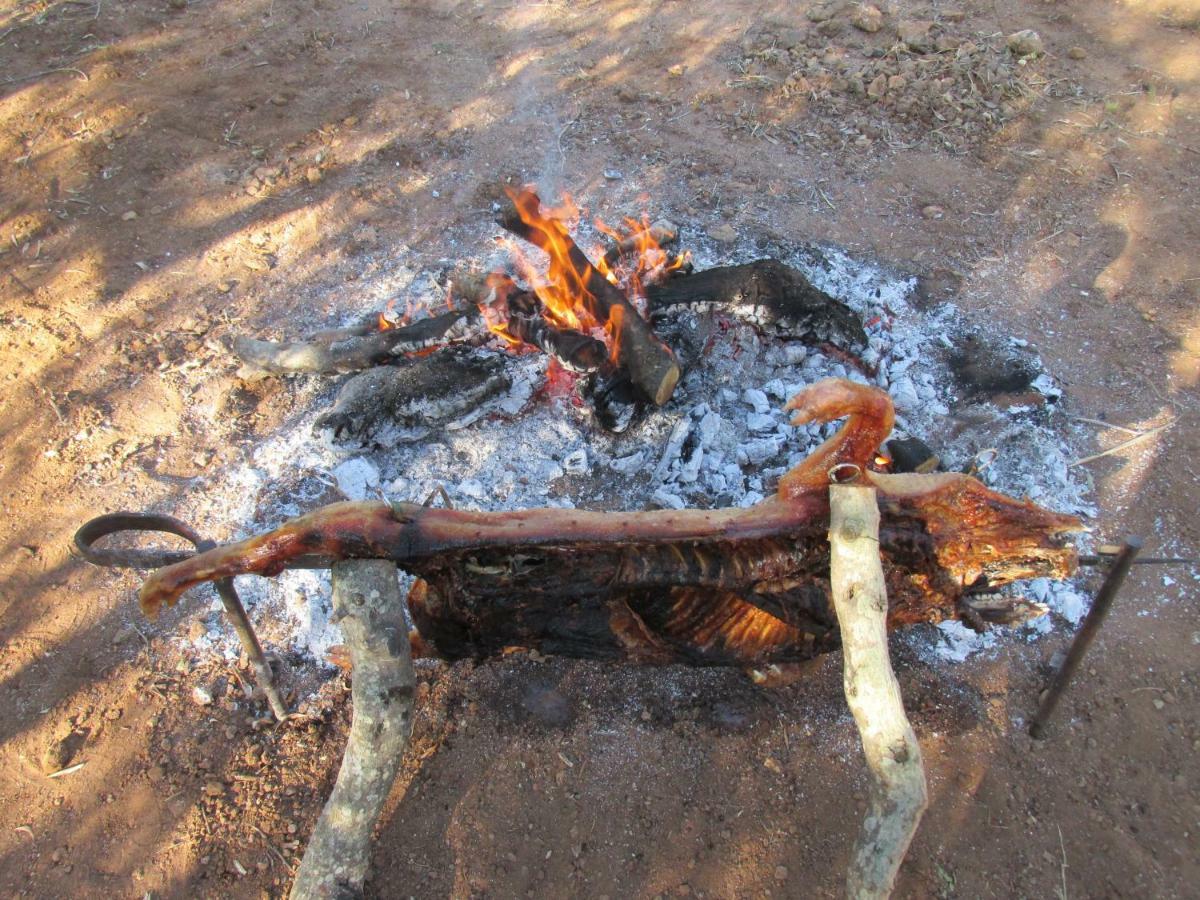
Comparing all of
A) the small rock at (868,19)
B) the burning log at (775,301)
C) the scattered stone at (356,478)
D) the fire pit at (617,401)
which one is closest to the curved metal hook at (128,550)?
the fire pit at (617,401)

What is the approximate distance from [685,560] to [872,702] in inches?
33.6

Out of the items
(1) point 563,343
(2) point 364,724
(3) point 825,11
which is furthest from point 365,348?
(3) point 825,11

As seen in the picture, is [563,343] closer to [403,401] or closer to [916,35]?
[403,401]

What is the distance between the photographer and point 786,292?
14.4 feet

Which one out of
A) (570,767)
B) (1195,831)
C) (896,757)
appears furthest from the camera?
(570,767)

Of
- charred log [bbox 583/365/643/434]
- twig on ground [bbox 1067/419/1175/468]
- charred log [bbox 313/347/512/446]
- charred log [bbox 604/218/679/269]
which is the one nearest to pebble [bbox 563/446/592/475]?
charred log [bbox 583/365/643/434]

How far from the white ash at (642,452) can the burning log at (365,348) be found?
0.57ft

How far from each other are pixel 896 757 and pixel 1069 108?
6647 mm

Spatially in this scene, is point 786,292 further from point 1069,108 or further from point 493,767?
point 1069,108

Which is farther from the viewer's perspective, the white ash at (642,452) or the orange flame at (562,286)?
the orange flame at (562,286)

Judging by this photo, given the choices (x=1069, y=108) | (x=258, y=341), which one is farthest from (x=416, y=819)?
(x=1069, y=108)

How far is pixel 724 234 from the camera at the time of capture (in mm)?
5379

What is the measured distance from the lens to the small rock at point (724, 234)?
536 cm

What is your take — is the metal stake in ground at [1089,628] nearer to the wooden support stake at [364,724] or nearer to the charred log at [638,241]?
the wooden support stake at [364,724]
